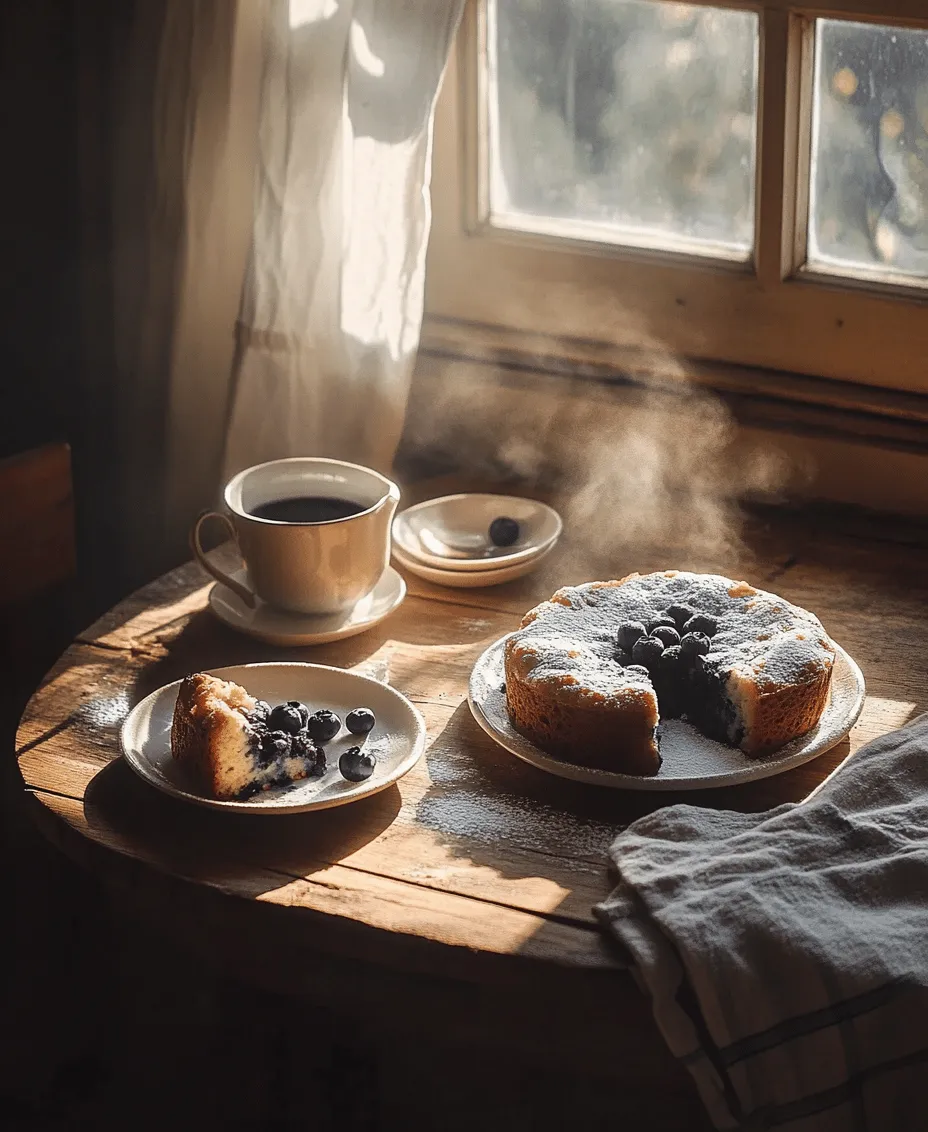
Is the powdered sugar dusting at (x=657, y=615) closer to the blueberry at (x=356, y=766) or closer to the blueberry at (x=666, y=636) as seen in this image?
the blueberry at (x=666, y=636)

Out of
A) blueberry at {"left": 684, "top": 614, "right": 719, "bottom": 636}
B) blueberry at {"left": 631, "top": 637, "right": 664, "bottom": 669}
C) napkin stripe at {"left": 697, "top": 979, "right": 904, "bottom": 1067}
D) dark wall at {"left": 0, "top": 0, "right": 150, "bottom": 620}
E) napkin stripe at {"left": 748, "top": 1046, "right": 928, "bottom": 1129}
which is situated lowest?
napkin stripe at {"left": 748, "top": 1046, "right": 928, "bottom": 1129}

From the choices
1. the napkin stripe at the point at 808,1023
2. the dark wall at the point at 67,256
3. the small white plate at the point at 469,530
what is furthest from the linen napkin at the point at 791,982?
the dark wall at the point at 67,256

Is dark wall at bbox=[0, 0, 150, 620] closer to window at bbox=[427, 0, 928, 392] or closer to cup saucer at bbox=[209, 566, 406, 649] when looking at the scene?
window at bbox=[427, 0, 928, 392]

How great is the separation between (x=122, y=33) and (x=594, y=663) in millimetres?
1103

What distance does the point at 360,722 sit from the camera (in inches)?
46.3

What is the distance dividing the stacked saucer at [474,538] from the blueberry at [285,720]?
1.19 ft

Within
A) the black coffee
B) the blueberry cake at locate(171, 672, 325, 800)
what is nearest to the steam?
the black coffee

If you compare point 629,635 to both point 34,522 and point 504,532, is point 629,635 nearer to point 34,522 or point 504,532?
point 504,532

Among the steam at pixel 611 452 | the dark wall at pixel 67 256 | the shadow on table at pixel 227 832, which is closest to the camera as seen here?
the shadow on table at pixel 227 832

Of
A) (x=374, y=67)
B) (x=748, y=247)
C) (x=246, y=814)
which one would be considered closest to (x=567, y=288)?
(x=748, y=247)

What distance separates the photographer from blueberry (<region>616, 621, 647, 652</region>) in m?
1.21

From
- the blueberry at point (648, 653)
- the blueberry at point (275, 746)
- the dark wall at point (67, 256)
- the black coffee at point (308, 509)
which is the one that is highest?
the dark wall at point (67, 256)

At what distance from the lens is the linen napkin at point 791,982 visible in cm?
90

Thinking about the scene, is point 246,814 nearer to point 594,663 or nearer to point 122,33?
point 594,663
